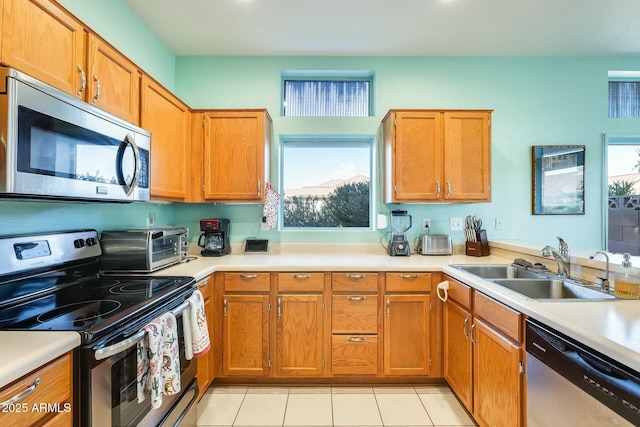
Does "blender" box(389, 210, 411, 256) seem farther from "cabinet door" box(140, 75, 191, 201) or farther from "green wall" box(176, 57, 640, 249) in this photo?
Result: "cabinet door" box(140, 75, 191, 201)

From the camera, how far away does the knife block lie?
2.49 m

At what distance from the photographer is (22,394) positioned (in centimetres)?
75

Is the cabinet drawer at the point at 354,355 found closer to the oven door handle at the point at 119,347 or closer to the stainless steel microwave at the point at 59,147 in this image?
the oven door handle at the point at 119,347

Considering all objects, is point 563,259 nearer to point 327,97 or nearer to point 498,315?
point 498,315

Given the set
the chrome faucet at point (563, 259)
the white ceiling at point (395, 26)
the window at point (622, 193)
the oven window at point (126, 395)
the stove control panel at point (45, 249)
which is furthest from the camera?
the window at point (622, 193)

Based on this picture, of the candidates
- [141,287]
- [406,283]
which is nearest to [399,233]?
[406,283]

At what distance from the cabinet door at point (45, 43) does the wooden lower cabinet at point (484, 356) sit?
226cm

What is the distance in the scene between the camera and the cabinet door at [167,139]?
1.89 m

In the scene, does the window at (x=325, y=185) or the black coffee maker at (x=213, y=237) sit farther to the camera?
the window at (x=325, y=185)

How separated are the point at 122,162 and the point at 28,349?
2.99ft

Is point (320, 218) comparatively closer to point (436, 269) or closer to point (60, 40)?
point (436, 269)

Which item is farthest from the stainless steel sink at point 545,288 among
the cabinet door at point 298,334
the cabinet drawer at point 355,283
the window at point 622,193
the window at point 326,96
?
→ the window at point 326,96

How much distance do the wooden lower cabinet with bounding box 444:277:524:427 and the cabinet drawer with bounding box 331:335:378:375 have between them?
20.6 inches

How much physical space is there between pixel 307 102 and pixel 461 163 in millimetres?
1529
